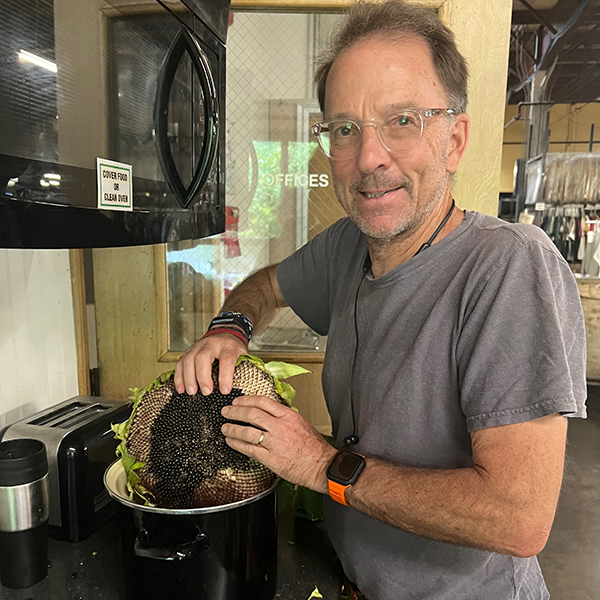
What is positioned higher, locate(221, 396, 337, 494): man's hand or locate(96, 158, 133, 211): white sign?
locate(96, 158, 133, 211): white sign

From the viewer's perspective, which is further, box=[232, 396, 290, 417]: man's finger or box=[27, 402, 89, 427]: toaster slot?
box=[27, 402, 89, 427]: toaster slot

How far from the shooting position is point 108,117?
705 mm

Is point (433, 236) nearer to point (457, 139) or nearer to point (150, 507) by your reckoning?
point (457, 139)

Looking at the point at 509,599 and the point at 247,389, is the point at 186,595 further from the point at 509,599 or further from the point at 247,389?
the point at 509,599

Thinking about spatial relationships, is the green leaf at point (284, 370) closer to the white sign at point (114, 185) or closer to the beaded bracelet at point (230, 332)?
the beaded bracelet at point (230, 332)

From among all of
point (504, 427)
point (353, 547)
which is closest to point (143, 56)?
point (504, 427)

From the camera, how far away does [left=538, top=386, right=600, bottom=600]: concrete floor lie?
1097 millimetres

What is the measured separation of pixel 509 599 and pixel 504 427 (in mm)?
338

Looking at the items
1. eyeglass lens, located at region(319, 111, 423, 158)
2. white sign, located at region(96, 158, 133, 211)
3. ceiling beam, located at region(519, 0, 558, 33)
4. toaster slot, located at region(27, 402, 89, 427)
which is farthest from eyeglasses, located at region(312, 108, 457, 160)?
ceiling beam, located at region(519, 0, 558, 33)

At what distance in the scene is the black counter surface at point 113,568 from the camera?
909 mm

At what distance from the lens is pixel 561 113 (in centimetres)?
895

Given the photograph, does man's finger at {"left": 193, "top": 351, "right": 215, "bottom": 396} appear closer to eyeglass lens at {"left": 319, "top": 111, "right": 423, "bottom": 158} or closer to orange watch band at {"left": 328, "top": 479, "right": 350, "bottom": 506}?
orange watch band at {"left": 328, "top": 479, "right": 350, "bottom": 506}

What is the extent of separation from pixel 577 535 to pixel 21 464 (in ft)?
4.17

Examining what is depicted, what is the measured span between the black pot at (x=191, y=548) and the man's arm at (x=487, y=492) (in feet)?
0.58
